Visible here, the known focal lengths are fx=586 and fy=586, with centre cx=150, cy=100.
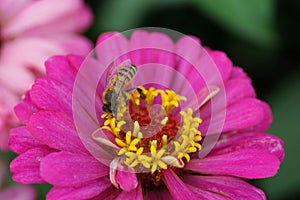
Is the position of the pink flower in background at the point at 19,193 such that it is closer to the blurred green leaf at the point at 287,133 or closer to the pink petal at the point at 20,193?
the pink petal at the point at 20,193

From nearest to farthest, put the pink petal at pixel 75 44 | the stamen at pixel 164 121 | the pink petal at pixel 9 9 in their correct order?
the stamen at pixel 164 121 < the pink petal at pixel 75 44 < the pink petal at pixel 9 9

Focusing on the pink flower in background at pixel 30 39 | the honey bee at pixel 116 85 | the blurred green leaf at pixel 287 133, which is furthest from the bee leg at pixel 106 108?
the blurred green leaf at pixel 287 133

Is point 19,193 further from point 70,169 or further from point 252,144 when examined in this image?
point 252,144

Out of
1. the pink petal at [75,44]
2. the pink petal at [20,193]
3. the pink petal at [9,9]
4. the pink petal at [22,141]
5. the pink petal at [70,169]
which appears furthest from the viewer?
the pink petal at [9,9]

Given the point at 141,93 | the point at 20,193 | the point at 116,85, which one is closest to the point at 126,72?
the point at 116,85

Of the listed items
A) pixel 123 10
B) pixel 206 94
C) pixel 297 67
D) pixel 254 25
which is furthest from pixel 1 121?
pixel 297 67

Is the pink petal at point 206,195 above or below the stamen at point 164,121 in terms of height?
below

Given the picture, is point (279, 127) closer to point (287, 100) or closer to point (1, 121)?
point (287, 100)

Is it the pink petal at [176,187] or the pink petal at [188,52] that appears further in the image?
the pink petal at [188,52]
